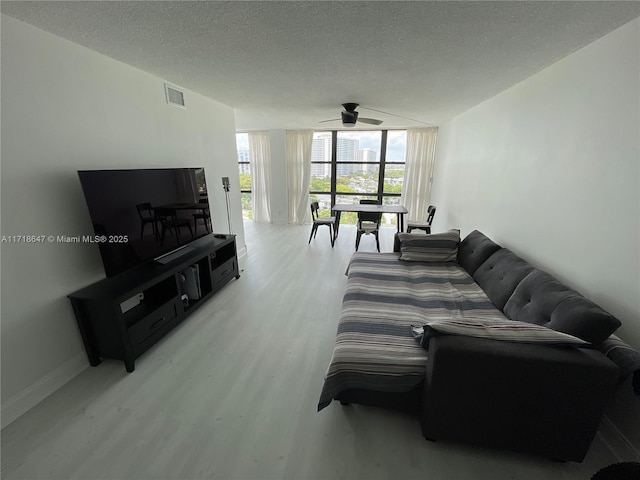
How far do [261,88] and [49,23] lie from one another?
1606 mm

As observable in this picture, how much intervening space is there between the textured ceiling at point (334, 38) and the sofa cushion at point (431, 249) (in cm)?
156

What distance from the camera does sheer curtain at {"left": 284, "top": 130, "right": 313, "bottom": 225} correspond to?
20.1 feet

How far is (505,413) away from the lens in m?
1.29

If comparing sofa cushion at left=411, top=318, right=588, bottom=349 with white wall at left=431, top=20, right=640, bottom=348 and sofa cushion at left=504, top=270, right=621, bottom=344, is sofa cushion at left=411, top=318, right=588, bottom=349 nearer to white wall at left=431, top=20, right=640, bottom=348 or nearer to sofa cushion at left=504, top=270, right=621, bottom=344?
sofa cushion at left=504, top=270, right=621, bottom=344

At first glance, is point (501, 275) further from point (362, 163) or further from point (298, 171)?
point (298, 171)

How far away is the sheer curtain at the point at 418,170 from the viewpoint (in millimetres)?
5633

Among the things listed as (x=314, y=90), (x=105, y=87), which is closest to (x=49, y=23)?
(x=105, y=87)

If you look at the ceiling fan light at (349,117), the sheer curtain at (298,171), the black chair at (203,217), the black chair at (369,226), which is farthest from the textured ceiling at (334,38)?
the sheer curtain at (298,171)

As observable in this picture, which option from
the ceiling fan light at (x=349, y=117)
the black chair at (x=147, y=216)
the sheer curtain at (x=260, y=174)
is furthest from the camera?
the sheer curtain at (x=260, y=174)

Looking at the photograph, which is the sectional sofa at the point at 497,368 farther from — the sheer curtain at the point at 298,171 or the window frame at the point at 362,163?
the sheer curtain at the point at 298,171

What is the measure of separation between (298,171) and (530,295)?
535cm

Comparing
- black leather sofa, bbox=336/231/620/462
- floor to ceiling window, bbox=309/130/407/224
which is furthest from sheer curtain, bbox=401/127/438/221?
black leather sofa, bbox=336/231/620/462

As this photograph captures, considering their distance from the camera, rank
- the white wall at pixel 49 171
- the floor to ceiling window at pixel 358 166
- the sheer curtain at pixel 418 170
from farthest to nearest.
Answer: the floor to ceiling window at pixel 358 166, the sheer curtain at pixel 418 170, the white wall at pixel 49 171

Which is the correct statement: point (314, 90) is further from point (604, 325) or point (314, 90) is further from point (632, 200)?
point (604, 325)
